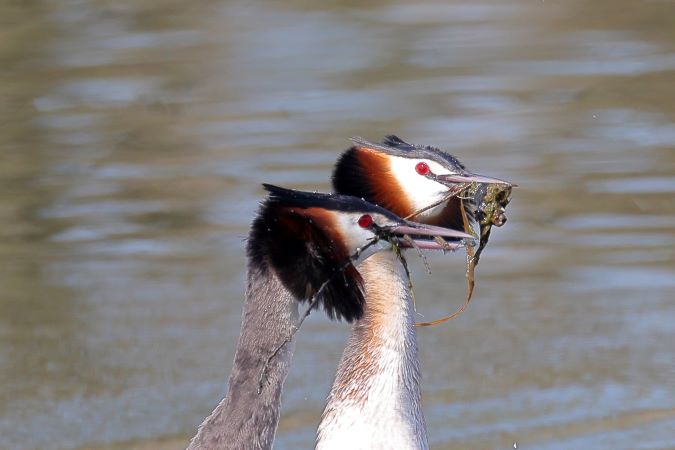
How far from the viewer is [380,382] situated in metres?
5.86

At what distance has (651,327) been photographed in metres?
8.46

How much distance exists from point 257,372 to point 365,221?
65 centimetres

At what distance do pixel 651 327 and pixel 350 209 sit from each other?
3526 mm

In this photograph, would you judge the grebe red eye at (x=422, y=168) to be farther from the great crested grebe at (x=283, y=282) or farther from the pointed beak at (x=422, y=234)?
the great crested grebe at (x=283, y=282)

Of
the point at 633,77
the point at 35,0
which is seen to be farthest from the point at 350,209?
the point at 35,0

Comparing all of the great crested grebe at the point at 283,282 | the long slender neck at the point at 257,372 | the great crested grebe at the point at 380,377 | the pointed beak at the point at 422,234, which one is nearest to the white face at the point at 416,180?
the great crested grebe at the point at 380,377

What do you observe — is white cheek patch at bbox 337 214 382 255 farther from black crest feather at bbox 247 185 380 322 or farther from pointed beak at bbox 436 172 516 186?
pointed beak at bbox 436 172 516 186

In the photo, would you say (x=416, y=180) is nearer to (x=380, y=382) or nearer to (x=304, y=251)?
(x=380, y=382)

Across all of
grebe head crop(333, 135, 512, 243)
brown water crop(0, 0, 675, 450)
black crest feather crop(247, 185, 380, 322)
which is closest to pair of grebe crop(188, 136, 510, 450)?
black crest feather crop(247, 185, 380, 322)

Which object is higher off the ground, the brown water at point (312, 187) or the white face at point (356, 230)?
the white face at point (356, 230)

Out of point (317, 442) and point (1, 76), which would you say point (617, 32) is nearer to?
point (1, 76)

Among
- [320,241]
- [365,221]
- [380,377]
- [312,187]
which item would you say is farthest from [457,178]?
[312,187]

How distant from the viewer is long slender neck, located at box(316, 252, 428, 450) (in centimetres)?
581

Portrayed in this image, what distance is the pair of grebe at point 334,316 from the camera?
211 inches
